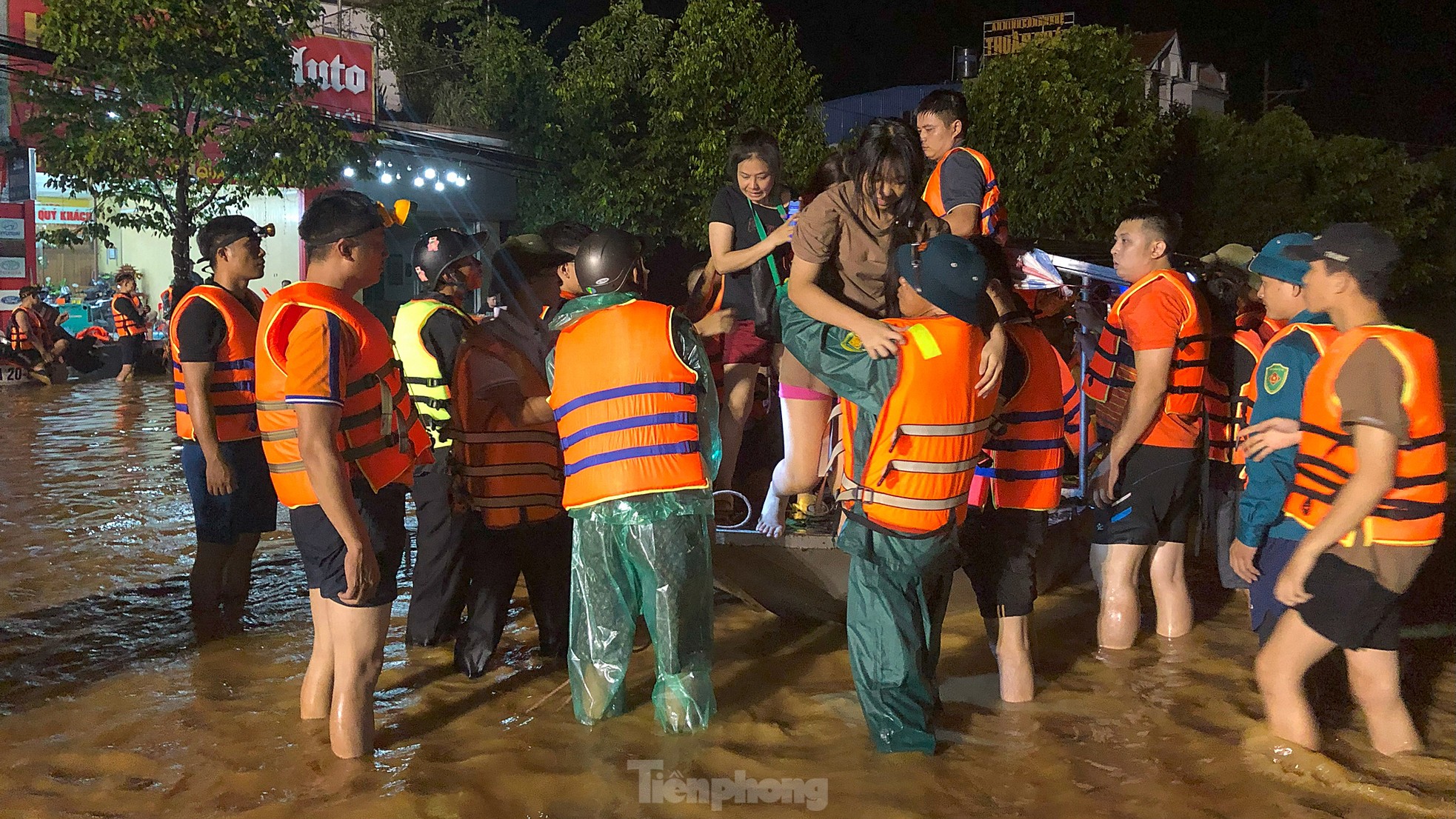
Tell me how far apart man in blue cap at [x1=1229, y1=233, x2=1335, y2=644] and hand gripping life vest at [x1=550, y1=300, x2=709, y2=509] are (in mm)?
2059

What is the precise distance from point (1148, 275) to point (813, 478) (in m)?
1.82

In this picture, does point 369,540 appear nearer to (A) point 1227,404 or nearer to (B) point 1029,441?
(B) point 1029,441

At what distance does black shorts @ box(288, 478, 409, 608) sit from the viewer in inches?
150

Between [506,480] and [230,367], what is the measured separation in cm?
165

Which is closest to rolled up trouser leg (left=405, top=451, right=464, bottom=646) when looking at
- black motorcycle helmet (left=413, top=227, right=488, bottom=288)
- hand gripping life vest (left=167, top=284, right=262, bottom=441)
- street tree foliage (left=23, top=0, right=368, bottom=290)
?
black motorcycle helmet (left=413, top=227, right=488, bottom=288)

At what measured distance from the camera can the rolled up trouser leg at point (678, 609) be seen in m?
4.18

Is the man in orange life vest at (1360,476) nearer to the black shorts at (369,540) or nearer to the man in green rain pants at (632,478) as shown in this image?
the man in green rain pants at (632,478)

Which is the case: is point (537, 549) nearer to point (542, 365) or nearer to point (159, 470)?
point (542, 365)

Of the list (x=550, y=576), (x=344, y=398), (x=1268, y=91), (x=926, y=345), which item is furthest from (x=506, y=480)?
(x=1268, y=91)

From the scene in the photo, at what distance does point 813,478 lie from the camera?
203 inches

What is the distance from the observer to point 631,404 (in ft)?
13.5

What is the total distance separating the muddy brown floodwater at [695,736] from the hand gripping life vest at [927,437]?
0.95 m

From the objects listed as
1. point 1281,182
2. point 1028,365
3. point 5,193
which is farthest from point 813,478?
point 1281,182

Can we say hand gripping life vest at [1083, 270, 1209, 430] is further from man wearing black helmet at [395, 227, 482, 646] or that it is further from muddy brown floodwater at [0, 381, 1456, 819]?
man wearing black helmet at [395, 227, 482, 646]
